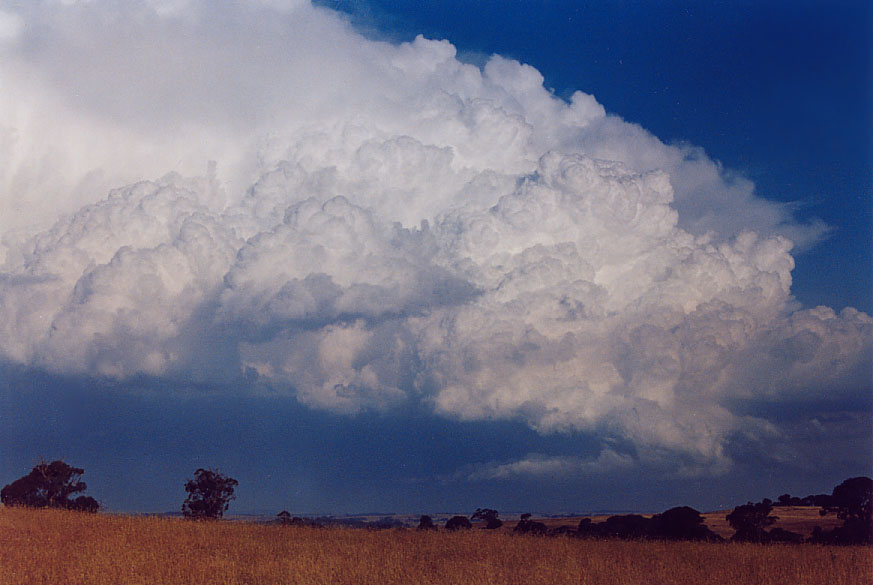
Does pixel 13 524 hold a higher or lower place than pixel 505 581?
higher

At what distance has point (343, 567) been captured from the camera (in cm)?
2894

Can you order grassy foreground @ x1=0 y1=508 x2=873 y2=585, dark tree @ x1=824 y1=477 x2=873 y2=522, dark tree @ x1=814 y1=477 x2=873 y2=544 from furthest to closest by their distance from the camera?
dark tree @ x1=824 y1=477 x2=873 y2=522
dark tree @ x1=814 y1=477 x2=873 y2=544
grassy foreground @ x1=0 y1=508 x2=873 y2=585

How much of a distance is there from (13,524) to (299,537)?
36.9 feet

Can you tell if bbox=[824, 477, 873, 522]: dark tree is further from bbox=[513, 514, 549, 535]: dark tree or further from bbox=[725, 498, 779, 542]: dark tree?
bbox=[513, 514, 549, 535]: dark tree

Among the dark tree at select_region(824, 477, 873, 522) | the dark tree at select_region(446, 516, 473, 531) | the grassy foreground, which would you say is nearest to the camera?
the grassy foreground

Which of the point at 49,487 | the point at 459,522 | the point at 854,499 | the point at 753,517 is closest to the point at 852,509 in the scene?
A: the point at 854,499

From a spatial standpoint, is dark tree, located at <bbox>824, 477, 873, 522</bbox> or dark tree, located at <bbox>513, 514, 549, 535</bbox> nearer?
dark tree, located at <bbox>513, 514, 549, 535</bbox>

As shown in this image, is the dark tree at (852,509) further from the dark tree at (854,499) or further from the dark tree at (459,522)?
the dark tree at (459,522)

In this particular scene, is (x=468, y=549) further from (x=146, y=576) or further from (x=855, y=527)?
(x=855, y=527)

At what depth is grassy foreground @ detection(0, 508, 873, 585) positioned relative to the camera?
88.1ft

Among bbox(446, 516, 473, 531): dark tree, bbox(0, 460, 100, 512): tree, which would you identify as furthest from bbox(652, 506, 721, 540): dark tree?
bbox(0, 460, 100, 512): tree

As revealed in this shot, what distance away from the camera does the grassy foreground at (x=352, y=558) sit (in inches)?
1058

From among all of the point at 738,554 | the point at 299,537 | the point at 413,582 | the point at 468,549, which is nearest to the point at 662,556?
the point at 738,554

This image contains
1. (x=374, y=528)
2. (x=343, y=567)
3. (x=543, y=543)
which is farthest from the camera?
(x=374, y=528)
